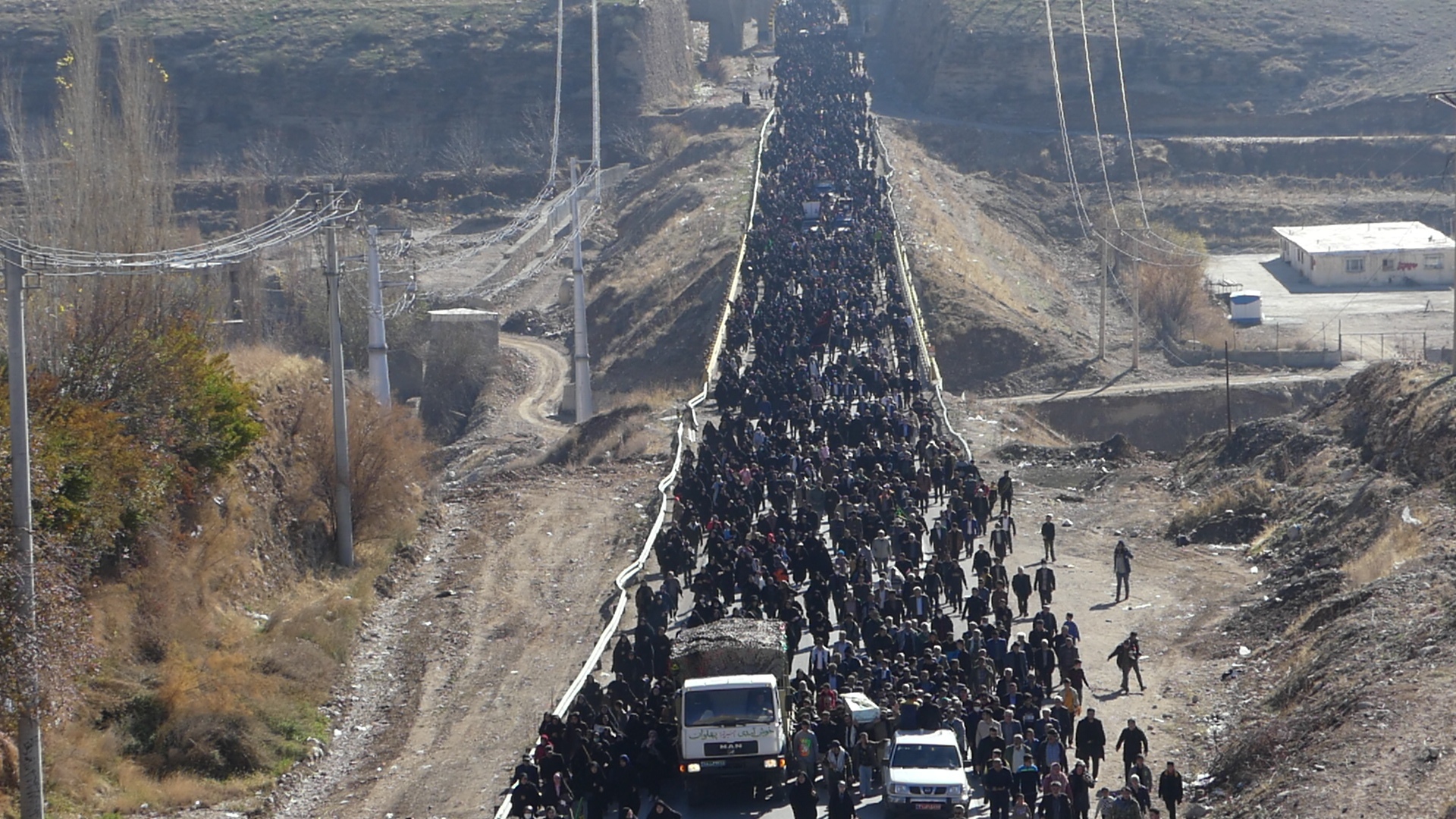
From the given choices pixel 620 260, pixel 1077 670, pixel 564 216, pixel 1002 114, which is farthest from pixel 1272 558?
pixel 1002 114

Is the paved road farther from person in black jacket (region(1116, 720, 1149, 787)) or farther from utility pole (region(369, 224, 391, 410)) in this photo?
person in black jacket (region(1116, 720, 1149, 787))

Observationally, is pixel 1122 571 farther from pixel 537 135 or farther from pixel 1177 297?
pixel 537 135

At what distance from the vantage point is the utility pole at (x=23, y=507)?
1766cm

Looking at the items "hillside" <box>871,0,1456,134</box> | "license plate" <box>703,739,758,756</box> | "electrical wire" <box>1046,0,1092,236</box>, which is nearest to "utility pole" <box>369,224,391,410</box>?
"license plate" <box>703,739,758,756</box>

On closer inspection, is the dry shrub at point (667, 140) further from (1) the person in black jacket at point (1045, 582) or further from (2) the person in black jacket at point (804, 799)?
(2) the person in black jacket at point (804, 799)

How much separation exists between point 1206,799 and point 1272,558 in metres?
12.1

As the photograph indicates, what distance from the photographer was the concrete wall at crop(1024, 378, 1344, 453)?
51.7 meters

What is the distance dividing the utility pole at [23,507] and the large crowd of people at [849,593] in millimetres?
4761

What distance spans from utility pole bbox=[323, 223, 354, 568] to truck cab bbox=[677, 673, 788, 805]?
40.6 feet

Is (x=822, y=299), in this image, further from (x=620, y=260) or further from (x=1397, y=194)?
(x=1397, y=194)

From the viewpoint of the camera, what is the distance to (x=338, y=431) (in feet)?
100

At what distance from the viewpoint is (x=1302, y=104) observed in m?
100

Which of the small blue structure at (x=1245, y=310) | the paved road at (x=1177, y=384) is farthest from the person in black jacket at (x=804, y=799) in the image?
the small blue structure at (x=1245, y=310)

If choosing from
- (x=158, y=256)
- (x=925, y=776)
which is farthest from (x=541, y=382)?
(x=925, y=776)
